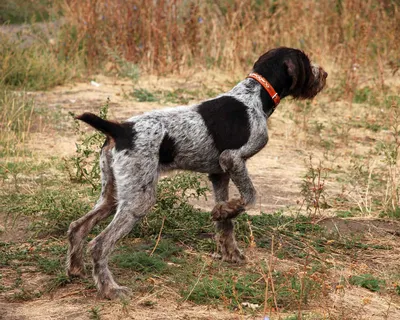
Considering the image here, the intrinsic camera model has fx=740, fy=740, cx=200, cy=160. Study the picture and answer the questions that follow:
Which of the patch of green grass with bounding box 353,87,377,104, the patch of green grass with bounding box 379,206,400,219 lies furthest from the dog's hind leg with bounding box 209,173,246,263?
the patch of green grass with bounding box 353,87,377,104

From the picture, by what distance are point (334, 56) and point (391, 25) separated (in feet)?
4.14

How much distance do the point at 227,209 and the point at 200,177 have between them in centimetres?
128

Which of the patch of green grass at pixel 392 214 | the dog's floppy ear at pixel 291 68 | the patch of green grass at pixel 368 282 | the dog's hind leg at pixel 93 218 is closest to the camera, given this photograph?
the dog's hind leg at pixel 93 218

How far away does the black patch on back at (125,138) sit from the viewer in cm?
485

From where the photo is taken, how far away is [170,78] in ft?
38.5

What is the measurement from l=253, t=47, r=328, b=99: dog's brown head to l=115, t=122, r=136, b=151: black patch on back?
1240 millimetres

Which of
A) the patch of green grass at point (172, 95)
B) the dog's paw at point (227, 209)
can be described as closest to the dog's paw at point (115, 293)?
the dog's paw at point (227, 209)

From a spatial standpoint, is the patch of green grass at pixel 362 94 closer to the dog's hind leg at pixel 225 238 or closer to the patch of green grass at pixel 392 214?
the patch of green grass at pixel 392 214

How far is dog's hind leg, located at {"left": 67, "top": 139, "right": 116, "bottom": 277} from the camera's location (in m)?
4.99

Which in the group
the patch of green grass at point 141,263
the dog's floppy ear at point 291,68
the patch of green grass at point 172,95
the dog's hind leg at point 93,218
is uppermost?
the dog's floppy ear at point 291,68

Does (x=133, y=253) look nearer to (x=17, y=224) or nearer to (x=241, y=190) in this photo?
(x=241, y=190)

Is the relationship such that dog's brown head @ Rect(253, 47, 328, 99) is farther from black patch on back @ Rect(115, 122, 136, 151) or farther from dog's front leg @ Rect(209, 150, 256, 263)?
black patch on back @ Rect(115, 122, 136, 151)

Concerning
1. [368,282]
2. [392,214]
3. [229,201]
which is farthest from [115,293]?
[392,214]

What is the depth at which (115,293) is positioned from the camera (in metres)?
4.62
